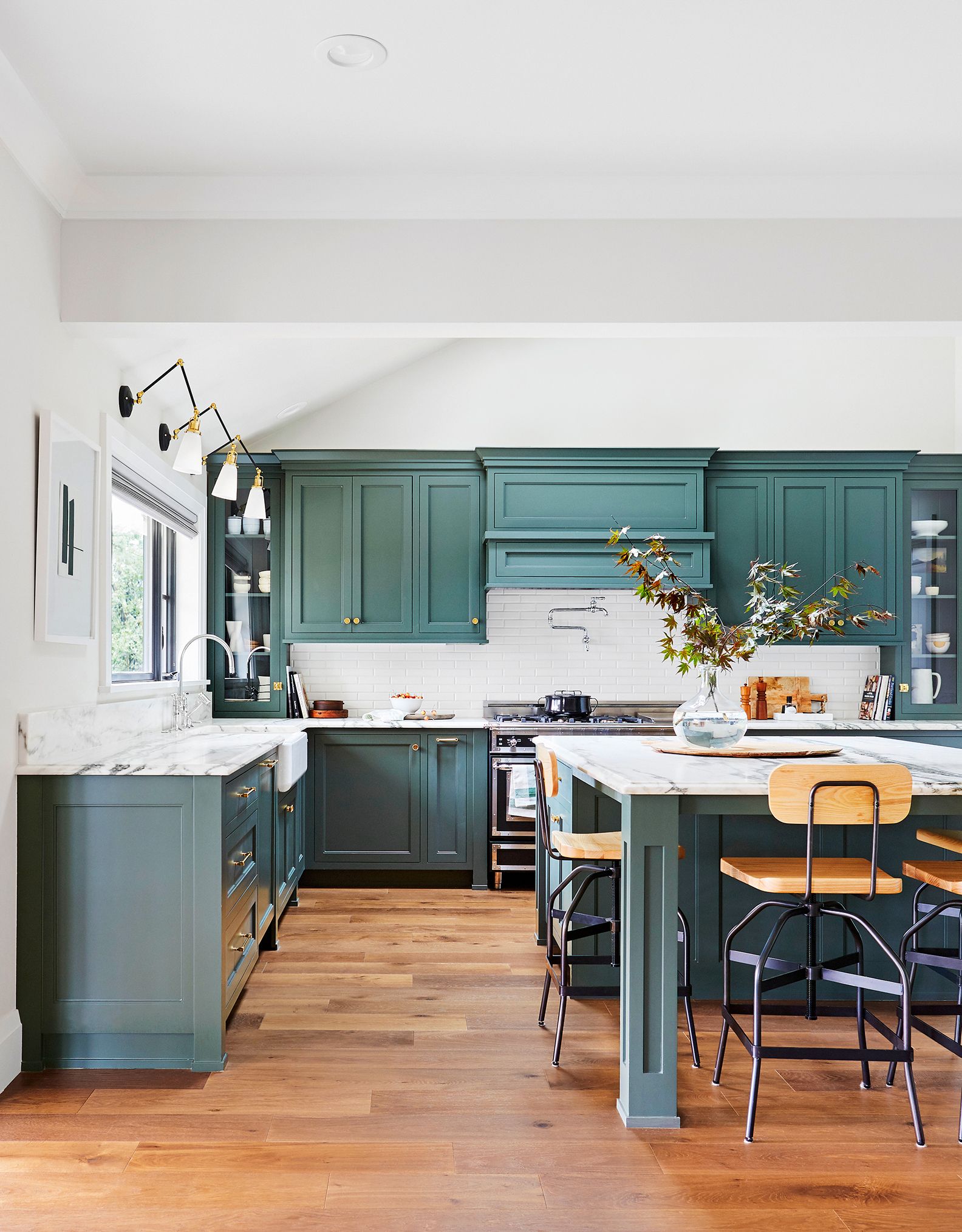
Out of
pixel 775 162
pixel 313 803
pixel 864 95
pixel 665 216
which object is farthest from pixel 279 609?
pixel 864 95

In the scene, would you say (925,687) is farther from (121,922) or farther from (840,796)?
(121,922)

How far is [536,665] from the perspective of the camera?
19.0 ft

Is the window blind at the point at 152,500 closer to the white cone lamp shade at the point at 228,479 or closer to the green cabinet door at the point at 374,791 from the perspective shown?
the white cone lamp shade at the point at 228,479

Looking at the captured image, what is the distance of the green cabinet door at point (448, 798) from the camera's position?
5.18 m

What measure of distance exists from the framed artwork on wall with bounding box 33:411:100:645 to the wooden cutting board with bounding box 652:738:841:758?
2.10m

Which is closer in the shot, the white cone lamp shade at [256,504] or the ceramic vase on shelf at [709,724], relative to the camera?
the ceramic vase on shelf at [709,724]

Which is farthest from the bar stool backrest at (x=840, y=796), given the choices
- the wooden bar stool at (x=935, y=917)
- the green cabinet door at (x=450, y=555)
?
the green cabinet door at (x=450, y=555)

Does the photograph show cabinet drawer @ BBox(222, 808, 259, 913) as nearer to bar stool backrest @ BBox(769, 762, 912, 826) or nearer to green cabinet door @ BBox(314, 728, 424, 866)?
green cabinet door @ BBox(314, 728, 424, 866)

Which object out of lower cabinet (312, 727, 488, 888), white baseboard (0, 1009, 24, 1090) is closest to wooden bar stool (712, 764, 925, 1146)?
white baseboard (0, 1009, 24, 1090)

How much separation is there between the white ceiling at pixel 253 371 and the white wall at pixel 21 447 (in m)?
0.41

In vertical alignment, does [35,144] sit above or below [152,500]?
above

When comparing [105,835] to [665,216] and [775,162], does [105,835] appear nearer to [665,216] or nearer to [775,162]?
[665,216]

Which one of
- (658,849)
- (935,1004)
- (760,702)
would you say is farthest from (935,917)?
(760,702)

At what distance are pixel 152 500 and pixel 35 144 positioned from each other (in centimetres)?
169
